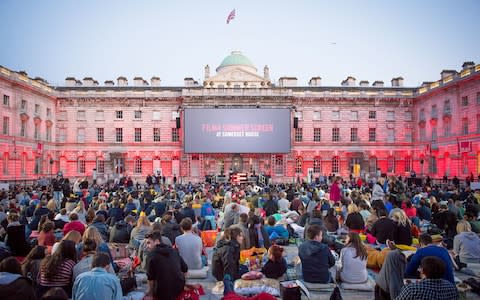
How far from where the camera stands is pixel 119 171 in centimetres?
4419

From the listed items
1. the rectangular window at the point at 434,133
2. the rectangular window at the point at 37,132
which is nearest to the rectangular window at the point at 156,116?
the rectangular window at the point at 37,132

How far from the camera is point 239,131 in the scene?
40719 millimetres

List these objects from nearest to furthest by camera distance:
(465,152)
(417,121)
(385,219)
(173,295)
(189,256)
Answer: (173,295) → (189,256) → (385,219) → (465,152) → (417,121)

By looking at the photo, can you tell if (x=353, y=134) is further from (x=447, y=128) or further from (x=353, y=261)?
(x=353, y=261)

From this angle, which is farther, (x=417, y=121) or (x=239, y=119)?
(x=417, y=121)

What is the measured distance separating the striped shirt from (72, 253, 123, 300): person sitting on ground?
115 centimetres

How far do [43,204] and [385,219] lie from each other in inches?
457

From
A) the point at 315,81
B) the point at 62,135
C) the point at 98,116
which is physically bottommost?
the point at 62,135

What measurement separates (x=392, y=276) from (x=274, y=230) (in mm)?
5667

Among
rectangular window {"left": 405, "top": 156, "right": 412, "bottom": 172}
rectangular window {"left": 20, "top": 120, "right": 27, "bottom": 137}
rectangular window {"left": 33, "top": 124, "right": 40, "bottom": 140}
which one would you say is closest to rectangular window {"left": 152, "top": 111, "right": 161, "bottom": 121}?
rectangular window {"left": 33, "top": 124, "right": 40, "bottom": 140}

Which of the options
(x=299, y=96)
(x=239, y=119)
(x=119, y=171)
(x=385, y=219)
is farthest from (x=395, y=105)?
(x=385, y=219)

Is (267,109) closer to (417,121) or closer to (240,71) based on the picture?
(240,71)

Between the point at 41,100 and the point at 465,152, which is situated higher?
the point at 41,100

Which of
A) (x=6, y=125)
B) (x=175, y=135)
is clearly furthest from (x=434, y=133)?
(x=6, y=125)
